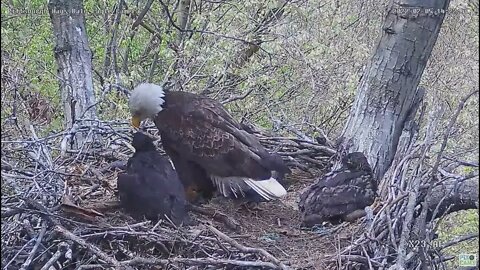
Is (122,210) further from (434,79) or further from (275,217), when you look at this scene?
(434,79)

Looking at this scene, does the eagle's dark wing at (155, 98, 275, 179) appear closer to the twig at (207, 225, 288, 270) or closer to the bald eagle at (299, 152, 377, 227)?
the bald eagle at (299, 152, 377, 227)

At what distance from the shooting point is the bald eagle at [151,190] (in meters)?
4.56

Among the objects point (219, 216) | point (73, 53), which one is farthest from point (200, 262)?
point (73, 53)

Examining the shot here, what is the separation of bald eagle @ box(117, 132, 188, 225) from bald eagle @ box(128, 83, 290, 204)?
417mm

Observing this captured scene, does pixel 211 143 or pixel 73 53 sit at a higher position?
pixel 73 53

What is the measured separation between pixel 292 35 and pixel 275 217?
3.83 meters

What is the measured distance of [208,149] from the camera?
5.25 metres

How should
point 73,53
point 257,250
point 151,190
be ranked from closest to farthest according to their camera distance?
point 257,250, point 151,190, point 73,53

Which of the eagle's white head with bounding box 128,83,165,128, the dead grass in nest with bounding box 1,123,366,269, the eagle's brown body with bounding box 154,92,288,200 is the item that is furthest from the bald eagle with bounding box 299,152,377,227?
the eagle's white head with bounding box 128,83,165,128

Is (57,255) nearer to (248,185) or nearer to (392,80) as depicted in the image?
(248,185)

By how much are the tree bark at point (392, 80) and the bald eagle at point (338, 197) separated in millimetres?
470

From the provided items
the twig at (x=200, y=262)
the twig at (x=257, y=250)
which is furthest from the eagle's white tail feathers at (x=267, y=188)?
the twig at (x=200, y=262)

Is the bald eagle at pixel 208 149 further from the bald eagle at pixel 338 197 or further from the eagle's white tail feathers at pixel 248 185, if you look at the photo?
the bald eagle at pixel 338 197

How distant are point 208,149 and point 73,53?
1.67m
